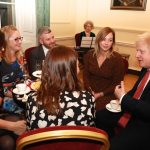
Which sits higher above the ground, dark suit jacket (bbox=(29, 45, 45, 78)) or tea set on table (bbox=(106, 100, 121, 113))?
Answer: dark suit jacket (bbox=(29, 45, 45, 78))

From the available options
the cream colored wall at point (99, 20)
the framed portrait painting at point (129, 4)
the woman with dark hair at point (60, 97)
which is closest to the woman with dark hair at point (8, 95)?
the woman with dark hair at point (60, 97)

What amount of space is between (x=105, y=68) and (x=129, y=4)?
3.11 m

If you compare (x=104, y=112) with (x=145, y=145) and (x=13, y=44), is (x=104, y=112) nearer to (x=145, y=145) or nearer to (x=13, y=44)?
(x=145, y=145)

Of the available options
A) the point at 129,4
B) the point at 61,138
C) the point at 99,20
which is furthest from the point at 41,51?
the point at 99,20

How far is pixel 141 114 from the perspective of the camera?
61.3 inches

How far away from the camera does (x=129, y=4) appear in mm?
5035

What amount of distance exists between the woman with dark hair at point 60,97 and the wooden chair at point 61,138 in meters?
0.31

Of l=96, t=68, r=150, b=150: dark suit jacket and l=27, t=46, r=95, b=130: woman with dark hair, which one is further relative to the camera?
l=96, t=68, r=150, b=150: dark suit jacket

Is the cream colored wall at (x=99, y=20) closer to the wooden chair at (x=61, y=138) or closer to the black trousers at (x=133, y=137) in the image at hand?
the black trousers at (x=133, y=137)

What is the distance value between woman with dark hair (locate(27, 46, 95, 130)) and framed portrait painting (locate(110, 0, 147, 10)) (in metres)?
4.09

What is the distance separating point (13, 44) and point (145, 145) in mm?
1574

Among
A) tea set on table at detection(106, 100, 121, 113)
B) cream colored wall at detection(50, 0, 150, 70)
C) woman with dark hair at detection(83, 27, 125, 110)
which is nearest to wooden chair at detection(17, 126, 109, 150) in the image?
tea set on table at detection(106, 100, 121, 113)

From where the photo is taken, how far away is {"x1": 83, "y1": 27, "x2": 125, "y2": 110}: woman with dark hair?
248 cm

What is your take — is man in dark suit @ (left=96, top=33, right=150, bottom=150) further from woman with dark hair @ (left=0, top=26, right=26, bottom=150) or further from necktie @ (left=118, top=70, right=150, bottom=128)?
woman with dark hair @ (left=0, top=26, right=26, bottom=150)
